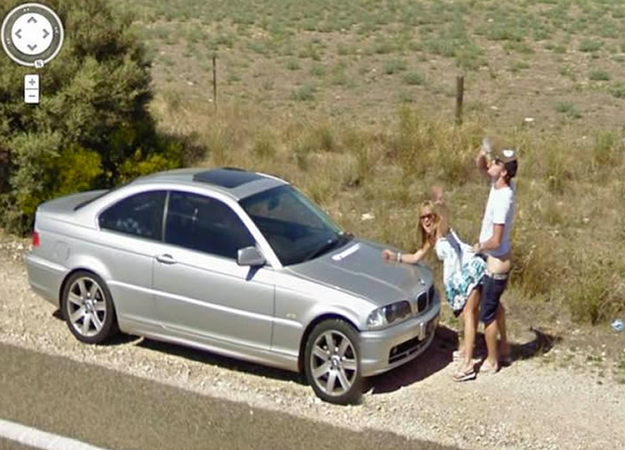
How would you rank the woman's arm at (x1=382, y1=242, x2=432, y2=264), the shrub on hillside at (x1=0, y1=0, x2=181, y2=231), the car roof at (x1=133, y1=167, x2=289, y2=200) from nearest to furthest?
1. the woman's arm at (x1=382, y1=242, x2=432, y2=264)
2. the car roof at (x1=133, y1=167, x2=289, y2=200)
3. the shrub on hillside at (x1=0, y1=0, x2=181, y2=231)

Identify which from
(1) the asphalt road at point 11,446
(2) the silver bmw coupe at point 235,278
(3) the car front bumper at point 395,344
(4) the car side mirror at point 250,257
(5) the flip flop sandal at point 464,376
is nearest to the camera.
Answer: (1) the asphalt road at point 11,446

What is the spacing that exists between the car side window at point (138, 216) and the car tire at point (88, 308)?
1.50 ft

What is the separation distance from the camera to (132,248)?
267 inches

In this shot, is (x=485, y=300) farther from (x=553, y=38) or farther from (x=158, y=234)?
(x=553, y=38)

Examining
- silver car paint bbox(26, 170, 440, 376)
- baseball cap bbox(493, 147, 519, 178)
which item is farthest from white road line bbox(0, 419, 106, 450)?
baseball cap bbox(493, 147, 519, 178)

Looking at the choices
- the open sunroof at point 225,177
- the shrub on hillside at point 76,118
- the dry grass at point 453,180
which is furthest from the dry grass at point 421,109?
the open sunroof at point 225,177

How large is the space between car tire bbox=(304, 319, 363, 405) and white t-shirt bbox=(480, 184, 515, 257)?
133 cm

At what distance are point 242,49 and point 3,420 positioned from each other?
25698mm

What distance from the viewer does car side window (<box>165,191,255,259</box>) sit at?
6516 millimetres

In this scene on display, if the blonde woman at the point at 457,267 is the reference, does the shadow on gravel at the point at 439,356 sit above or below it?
below

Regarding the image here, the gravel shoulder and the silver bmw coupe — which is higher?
the silver bmw coupe

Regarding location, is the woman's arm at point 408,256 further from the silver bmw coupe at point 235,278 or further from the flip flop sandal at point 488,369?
the flip flop sandal at point 488,369

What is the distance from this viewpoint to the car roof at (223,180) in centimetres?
682

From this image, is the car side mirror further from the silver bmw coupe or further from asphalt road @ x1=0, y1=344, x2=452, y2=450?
asphalt road @ x1=0, y1=344, x2=452, y2=450
